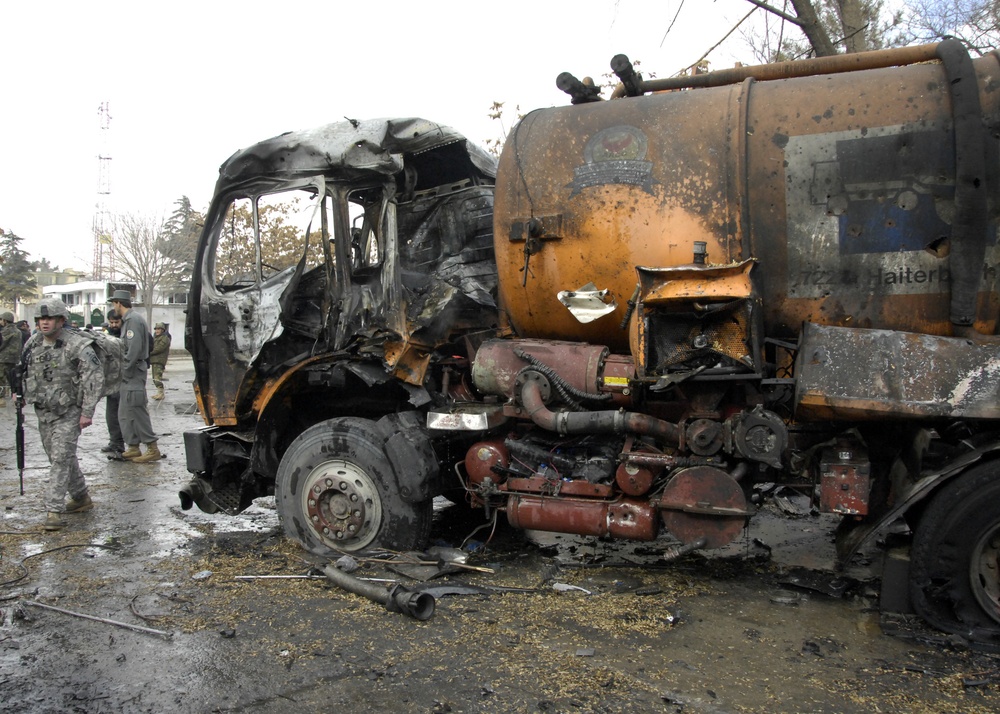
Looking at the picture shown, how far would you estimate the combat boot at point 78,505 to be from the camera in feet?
22.4

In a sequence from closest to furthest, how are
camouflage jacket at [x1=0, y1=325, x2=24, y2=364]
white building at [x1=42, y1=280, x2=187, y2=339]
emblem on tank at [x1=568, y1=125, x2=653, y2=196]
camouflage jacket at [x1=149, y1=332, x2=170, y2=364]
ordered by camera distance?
emblem on tank at [x1=568, y1=125, x2=653, y2=196], camouflage jacket at [x1=149, y1=332, x2=170, y2=364], camouflage jacket at [x1=0, y1=325, x2=24, y2=364], white building at [x1=42, y1=280, x2=187, y2=339]

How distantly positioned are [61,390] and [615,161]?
5.08 meters

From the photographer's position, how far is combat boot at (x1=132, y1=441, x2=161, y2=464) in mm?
9375

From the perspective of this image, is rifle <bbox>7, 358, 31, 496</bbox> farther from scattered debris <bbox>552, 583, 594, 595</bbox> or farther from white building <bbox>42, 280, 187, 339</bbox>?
white building <bbox>42, 280, 187, 339</bbox>

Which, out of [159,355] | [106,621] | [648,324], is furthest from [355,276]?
[159,355]

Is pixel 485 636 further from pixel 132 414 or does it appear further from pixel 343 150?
pixel 132 414

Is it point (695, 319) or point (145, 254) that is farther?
point (145, 254)

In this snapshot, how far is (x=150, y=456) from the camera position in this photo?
9461 mm

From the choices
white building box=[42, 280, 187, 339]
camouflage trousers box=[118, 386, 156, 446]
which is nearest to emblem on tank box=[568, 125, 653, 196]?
camouflage trousers box=[118, 386, 156, 446]

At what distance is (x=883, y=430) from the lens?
A: 4.32 m

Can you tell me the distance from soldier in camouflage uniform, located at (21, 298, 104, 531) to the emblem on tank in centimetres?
460

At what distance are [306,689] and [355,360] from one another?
7.89 feet

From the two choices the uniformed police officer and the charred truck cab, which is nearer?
the charred truck cab

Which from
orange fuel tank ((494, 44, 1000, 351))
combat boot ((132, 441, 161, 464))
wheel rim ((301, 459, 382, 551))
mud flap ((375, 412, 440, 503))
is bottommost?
combat boot ((132, 441, 161, 464))
